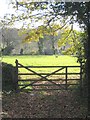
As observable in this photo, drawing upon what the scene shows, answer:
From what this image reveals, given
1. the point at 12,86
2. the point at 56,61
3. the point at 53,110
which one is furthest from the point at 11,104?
the point at 56,61

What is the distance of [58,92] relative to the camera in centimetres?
1190

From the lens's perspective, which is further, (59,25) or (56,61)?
(56,61)

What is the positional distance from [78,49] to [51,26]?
159cm

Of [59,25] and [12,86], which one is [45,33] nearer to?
[59,25]

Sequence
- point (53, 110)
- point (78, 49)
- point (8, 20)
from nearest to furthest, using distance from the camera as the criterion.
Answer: point (53, 110) < point (78, 49) < point (8, 20)

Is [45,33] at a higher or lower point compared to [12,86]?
higher

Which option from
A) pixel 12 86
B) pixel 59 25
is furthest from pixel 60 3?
pixel 12 86

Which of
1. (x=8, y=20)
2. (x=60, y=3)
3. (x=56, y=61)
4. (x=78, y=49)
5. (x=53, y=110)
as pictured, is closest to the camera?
(x=53, y=110)

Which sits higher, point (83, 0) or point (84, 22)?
point (83, 0)

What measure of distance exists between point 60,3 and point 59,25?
2.03 meters

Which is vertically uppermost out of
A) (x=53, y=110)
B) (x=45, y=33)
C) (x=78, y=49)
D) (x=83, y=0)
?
(x=83, y=0)

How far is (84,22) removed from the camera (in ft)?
31.5

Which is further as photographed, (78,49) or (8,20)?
(8,20)

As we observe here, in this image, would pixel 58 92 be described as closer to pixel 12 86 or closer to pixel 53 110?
pixel 12 86
